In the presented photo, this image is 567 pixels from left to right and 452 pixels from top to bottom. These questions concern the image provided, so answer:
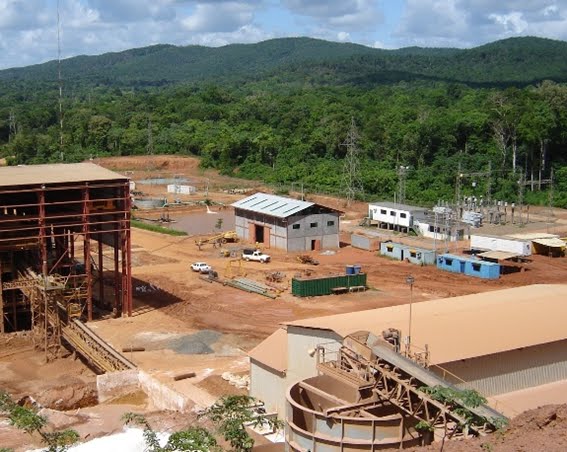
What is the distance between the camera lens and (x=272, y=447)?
69.0 feet

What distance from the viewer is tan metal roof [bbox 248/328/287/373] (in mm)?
26791

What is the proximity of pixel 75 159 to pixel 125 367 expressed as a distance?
91552 mm

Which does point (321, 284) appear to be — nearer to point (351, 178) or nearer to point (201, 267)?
point (201, 267)

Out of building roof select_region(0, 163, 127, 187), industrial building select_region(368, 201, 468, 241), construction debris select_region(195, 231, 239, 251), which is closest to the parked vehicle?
construction debris select_region(195, 231, 239, 251)

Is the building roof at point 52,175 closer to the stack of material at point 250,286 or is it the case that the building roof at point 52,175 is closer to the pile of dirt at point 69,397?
the stack of material at point 250,286

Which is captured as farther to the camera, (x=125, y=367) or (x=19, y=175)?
(x=19, y=175)

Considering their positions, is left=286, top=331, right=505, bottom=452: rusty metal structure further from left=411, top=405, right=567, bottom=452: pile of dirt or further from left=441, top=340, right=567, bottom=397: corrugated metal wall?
left=441, top=340, right=567, bottom=397: corrugated metal wall

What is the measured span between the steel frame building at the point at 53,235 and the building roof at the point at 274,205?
61.9ft

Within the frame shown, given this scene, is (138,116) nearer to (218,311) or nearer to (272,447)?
(218,311)

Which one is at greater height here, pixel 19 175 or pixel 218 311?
pixel 19 175

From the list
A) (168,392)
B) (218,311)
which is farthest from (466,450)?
(218,311)

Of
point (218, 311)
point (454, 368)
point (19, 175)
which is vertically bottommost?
point (218, 311)

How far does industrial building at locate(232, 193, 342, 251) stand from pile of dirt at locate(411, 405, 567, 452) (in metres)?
42.4

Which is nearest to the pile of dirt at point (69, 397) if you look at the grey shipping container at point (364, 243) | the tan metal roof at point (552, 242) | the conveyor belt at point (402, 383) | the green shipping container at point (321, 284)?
the conveyor belt at point (402, 383)
